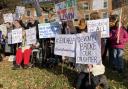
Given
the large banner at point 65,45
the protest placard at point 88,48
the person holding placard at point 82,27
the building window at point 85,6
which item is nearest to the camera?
the protest placard at point 88,48

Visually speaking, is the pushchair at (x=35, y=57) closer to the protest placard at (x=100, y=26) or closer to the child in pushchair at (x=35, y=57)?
the child in pushchair at (x=35, y=57)

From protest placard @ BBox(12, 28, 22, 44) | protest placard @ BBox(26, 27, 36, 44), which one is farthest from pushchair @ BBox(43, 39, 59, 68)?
protest placard @ BBox(12, 28, 22, 44)

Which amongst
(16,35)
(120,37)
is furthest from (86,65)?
(16,35)

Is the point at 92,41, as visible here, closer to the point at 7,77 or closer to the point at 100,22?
the point at 100,22

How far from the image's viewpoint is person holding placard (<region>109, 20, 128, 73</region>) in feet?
43.1

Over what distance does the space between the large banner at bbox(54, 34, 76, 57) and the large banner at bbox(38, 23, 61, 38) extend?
1.67m

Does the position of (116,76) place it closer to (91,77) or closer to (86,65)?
(86,65)

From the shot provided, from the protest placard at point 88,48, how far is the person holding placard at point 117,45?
1530mm

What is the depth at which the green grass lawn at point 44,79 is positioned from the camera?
12503mm

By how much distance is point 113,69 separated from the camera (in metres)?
13.8

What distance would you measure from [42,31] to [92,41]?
4174mm

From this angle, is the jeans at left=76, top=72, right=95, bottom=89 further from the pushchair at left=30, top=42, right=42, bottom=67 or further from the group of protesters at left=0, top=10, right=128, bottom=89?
the pushchair at left=30, top=42, right=42, bottom=67

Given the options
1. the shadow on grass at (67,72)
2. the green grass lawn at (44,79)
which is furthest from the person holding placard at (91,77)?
the shadow on grass at (67,72)

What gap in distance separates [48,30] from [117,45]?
299 cm
